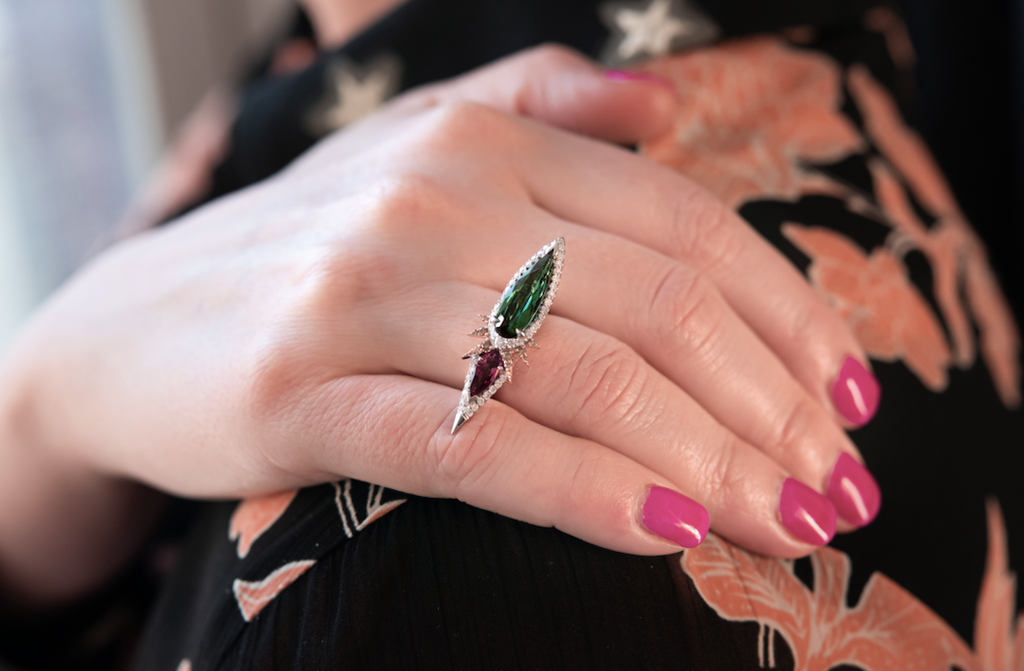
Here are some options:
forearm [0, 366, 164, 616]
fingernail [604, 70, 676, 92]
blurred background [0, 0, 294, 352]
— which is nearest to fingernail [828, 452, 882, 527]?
fingernail [604, 70, 676, 92]

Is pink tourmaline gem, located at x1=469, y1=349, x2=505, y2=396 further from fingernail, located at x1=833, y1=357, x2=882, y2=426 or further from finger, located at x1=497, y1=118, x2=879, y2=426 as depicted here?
fingernail, located at x1=833, y1=357, x2=882, y2=426

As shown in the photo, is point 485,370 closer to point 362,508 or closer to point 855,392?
point 362,508

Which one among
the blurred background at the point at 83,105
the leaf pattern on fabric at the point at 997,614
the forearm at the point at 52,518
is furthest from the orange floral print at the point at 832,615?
the blurred background at the point at 83,105

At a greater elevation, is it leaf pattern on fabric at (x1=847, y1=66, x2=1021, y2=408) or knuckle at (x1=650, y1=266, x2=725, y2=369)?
knuckle at (x1=650, y1=266, x2=725, y2=369)

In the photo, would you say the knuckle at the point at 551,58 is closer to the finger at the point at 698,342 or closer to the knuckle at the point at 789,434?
the finger at the point at 698,342

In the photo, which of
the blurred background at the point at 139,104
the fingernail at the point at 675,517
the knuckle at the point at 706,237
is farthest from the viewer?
the blurred background at the point at 139,104

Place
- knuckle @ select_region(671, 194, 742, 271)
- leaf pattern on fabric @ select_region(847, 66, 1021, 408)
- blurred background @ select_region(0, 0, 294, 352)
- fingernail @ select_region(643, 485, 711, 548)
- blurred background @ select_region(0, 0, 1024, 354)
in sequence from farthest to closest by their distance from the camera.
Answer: blurred background @ select_region(0, 0, 294, 352)
blurred background @ select_region(0, 0, 1024, 354)
leaf pattern on fabric @ select_region(847, 66, 1021, 408)
knuckle @ select_region(671, 194, 742, 271)
fingernail @ select_region(643, 485, 711, 548)

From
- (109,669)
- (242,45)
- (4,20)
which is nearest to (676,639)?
(109,669)
